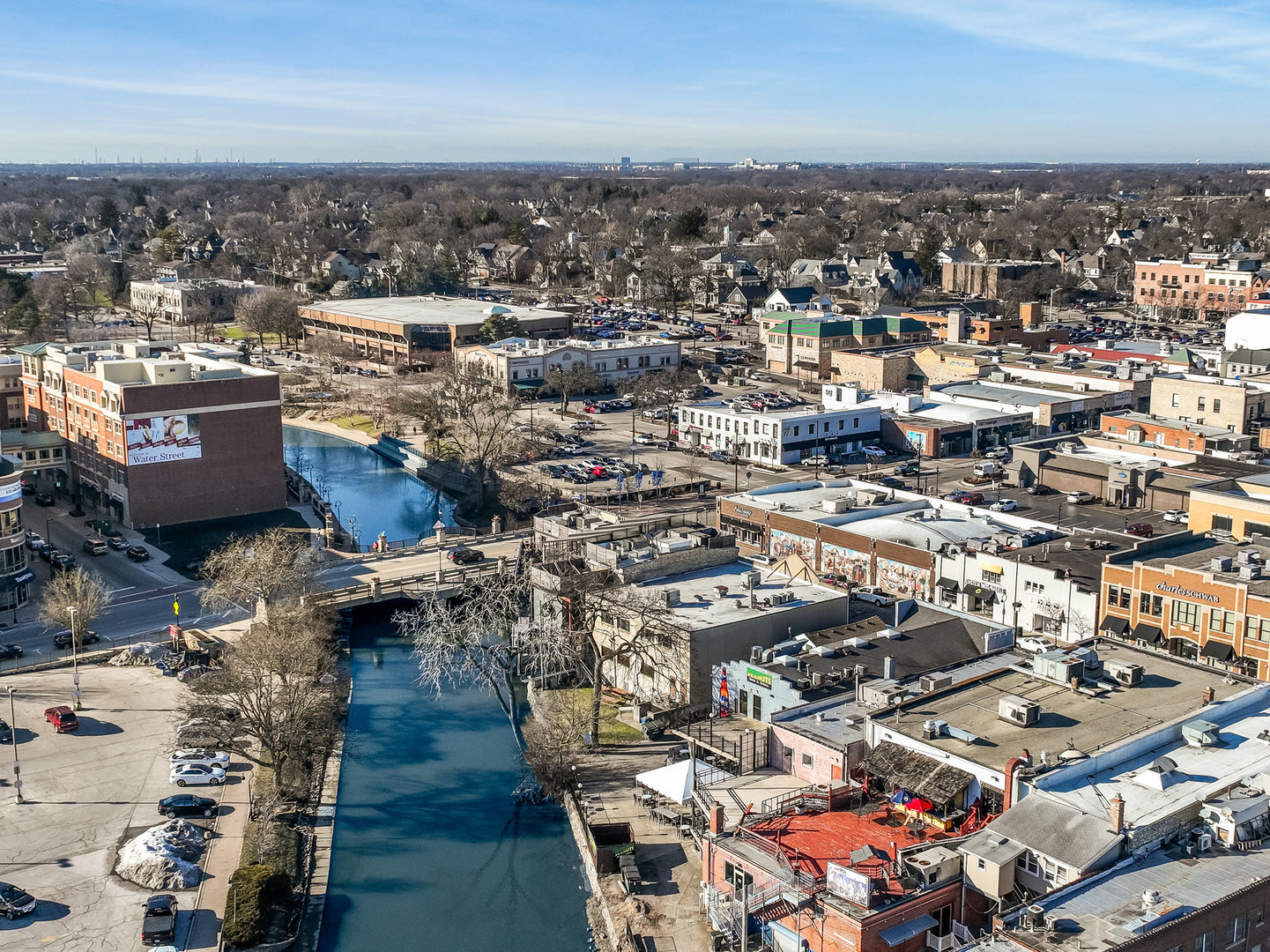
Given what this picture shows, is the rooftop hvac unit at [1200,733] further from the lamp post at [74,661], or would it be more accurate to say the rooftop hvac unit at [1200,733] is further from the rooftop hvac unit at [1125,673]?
the lamp post at [74,661]

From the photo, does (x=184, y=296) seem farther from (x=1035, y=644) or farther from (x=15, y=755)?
(x=1035, y=644)

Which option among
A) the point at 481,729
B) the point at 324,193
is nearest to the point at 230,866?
the point at 481,729

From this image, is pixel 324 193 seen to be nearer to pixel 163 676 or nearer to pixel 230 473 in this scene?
pixel 230 473

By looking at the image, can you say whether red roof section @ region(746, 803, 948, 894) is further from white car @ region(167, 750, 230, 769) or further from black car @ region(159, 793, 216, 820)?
white car @ region(167, 750, 230, 769)

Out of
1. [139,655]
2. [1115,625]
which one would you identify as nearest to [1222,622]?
[1115,625]

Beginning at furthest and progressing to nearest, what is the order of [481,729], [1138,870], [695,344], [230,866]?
[695,344] < [481,729] < [230,866] < [1138,870]

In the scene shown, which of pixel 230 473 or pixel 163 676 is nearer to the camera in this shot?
pixel 163 676
